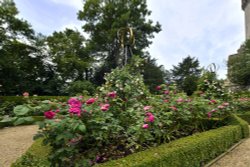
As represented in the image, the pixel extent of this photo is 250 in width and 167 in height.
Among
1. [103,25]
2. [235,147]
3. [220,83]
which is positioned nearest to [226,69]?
[103,25]

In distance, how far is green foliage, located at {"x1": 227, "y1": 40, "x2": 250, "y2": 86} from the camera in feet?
54.2

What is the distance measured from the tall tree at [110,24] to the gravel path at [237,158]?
1553cm

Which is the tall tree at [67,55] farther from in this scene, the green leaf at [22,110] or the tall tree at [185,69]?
the tall tree at [185,69]

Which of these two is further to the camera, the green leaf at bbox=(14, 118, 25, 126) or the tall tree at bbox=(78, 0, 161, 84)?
the tall tree at bbox=(78, 0, 161, 84)

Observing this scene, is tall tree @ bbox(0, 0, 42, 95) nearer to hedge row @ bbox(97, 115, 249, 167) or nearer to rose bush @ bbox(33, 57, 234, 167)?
rose bush @ bbox(33, 57, 234, 167)

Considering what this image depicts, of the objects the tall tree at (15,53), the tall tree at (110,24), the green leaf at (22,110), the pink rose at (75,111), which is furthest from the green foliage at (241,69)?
the green leaf at (22,110)

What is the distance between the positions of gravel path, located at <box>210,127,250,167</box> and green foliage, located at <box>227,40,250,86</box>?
48.7 feet

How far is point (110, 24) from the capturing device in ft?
62.7

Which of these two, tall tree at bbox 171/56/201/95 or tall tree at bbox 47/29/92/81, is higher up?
tall tree at bbox 171/56/201/95

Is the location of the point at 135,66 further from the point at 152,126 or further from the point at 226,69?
the point at 226,69

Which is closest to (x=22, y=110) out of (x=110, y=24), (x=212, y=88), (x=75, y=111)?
(x=75, y=111)

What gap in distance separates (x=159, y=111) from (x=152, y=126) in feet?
1.52

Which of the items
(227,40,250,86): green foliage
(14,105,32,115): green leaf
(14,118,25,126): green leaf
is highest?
(227,40,250,86): green foliage

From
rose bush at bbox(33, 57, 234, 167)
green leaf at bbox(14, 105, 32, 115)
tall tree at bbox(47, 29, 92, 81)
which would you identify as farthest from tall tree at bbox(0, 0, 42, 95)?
green leaf at bbox(14, 105, 32, 115)
